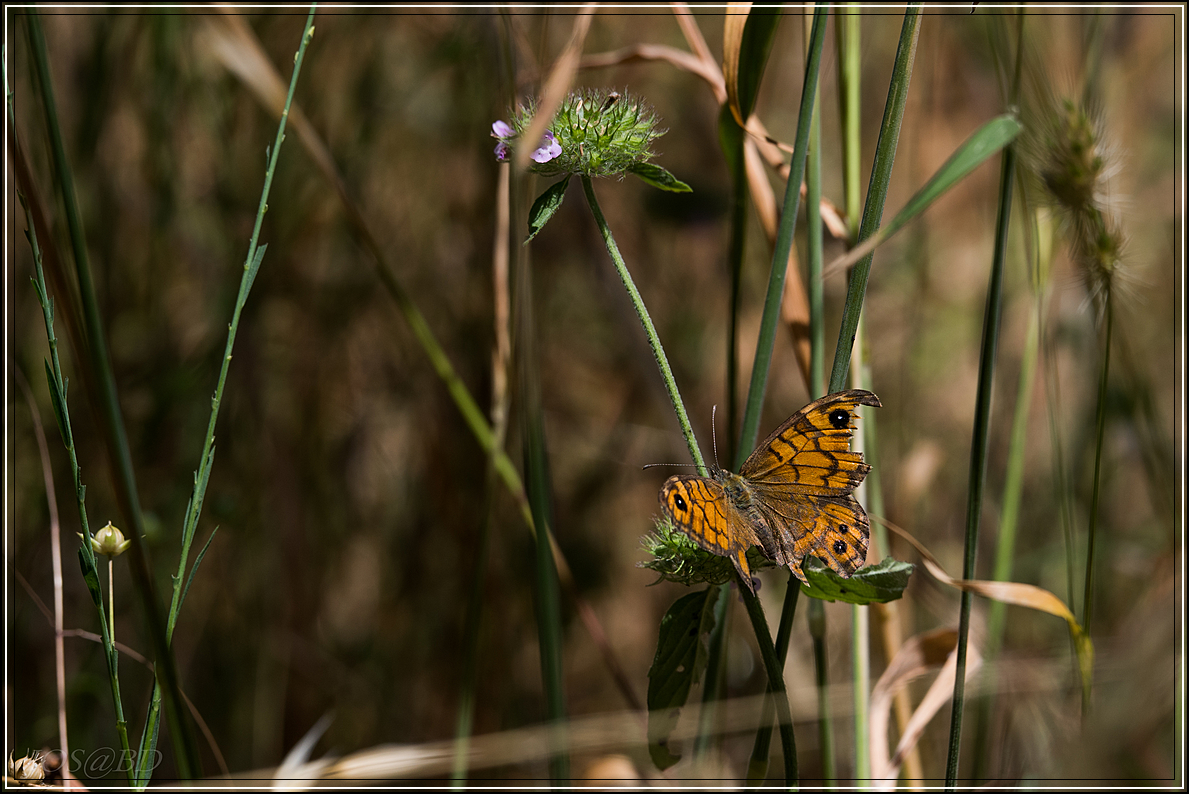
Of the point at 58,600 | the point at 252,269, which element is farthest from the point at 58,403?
the point at 58,600

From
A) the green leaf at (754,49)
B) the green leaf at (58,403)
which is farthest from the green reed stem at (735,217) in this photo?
the green leaf at (58,403)

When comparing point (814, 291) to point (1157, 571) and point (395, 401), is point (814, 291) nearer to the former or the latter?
point (1157, 571)

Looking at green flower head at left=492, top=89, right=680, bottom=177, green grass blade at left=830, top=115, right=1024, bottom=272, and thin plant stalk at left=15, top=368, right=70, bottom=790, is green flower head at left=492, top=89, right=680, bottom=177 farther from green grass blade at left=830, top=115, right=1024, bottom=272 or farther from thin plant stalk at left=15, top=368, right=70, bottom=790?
thin plant stalk at left=15, top=368, right=70, bottom=790

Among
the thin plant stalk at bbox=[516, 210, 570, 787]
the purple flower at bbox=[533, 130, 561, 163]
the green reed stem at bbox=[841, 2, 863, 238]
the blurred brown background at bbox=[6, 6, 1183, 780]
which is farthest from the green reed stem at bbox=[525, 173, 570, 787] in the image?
the blurred brown background at bbox=[6, 6, 1183, 780]

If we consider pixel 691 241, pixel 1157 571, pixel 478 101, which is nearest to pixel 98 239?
pixel 478 101

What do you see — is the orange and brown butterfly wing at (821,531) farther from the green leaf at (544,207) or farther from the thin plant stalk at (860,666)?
the green leaf at (544,207)

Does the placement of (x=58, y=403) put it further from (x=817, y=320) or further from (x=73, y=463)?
(x=817, y=320)
